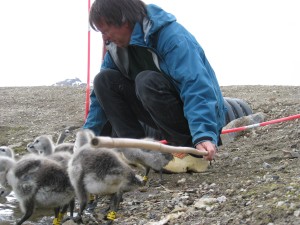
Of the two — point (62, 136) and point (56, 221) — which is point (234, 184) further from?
point (62, 136)

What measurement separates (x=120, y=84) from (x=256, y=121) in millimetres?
2250

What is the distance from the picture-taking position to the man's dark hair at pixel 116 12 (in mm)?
3975

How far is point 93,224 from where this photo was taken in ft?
12.1

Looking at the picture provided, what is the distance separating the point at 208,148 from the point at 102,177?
→ 760mm

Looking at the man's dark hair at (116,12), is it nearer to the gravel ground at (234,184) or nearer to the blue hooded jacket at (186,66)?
the blue hooded jacket at (186,66)

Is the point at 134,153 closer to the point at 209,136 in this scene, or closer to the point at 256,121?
the point at 209,136

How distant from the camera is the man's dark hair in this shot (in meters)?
3.97

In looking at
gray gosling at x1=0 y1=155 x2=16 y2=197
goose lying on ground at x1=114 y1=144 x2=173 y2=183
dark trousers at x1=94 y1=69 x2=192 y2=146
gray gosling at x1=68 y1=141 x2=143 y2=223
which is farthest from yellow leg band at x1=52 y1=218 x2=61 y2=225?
dark trousers at x1=94 y1=69 x2=192 y2=146

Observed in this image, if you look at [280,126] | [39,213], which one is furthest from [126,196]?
[280,126]

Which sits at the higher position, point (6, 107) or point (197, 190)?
point (197, 190)

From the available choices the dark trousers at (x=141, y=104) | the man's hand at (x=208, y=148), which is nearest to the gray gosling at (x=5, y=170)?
the dark trousers at (x=141, y=104)

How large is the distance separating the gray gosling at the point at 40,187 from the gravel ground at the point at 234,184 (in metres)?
0.27

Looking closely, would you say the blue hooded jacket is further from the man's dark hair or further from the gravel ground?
the gravel ground

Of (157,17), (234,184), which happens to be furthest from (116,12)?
(234,184)
